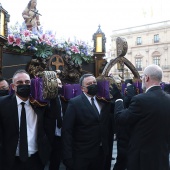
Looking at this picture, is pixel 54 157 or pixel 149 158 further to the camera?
pixel 54 157

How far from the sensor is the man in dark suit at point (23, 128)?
2.61 meters

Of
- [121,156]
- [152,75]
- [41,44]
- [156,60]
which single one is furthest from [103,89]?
[156,60]

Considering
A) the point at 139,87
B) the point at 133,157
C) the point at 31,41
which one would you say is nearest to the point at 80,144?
the point at 133,157

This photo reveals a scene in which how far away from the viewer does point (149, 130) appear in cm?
268

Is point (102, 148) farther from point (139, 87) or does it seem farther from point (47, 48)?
point (47, 48)

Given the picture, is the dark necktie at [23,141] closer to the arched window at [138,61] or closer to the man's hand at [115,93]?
the man's hand at [115,93]

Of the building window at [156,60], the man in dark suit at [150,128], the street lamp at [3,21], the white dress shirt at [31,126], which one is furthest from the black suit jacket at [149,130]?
the building window at [156,60]

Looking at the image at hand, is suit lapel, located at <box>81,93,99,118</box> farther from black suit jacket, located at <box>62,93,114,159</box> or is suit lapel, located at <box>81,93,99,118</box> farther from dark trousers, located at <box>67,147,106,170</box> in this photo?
dark trousers, located at <box>67,147,106,170</box>

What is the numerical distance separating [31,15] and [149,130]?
5040 millimetres

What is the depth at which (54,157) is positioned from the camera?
3.96 m

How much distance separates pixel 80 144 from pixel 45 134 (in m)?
0.48

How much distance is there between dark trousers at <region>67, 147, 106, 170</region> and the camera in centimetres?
306

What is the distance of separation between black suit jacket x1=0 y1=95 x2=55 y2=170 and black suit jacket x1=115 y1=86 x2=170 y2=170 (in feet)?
2.96

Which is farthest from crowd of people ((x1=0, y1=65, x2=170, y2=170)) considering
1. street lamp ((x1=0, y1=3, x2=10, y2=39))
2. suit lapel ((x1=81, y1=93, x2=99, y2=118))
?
street lamp ((x1=0, y1=3, x2=10, y2=39))
